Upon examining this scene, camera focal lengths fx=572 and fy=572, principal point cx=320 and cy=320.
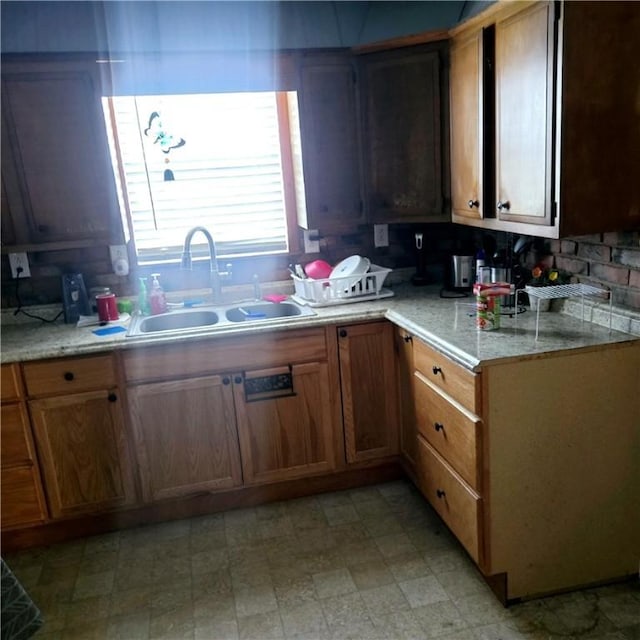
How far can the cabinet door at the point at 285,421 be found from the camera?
2.50 meters

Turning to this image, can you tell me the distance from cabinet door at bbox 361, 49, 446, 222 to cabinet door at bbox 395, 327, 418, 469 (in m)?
0.63

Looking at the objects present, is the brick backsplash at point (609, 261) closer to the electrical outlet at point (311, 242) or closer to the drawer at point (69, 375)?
the electrical outlet at point (311, 242)

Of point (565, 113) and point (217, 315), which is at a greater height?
point (565, 113)

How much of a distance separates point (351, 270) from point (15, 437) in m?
1.60

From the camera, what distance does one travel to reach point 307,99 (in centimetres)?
262

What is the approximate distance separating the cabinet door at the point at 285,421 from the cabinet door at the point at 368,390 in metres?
0.09

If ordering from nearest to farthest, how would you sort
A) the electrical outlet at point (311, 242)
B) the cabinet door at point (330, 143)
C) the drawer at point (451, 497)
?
the drawer at point (451, 497), the cabinet door at point (330, 143), the electrical outlet at point (311, 242)

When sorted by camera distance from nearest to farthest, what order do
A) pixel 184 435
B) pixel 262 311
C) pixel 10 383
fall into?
pixel 10 383 < pixel 184 435 < pixel 262 311

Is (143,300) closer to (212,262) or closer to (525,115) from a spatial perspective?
(212,262)

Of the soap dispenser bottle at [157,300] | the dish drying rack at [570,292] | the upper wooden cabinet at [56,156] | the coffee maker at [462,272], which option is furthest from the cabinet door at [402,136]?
the upper wooden cabinet at [56,156]

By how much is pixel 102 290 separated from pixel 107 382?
0.61 m

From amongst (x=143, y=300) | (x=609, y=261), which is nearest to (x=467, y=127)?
(x=609, y=261)

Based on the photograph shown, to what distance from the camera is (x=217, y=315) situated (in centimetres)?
271

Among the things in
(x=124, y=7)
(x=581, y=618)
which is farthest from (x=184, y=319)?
(x=581, y=618)
